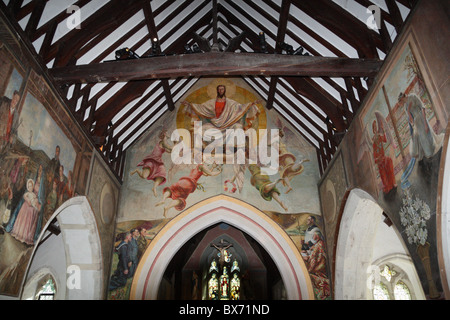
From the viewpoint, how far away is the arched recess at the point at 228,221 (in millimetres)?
7969

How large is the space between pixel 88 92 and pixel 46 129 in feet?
4.99

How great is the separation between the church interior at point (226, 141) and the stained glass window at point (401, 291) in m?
0.03

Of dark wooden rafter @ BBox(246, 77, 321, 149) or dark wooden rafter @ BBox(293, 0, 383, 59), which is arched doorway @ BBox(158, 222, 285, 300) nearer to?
dark wooden rafter @ BBox(246, 77, 321, 149)

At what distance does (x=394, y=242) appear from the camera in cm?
861

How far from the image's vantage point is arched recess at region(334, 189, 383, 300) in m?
6.96

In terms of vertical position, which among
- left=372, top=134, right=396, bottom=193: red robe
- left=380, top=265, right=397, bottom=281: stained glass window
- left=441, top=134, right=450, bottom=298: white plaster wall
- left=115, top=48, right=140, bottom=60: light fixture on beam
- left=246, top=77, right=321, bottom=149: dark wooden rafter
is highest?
left=246, top=77, right=321, bottom=149: dark wooden rafter

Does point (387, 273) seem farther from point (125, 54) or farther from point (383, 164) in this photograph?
point (125, 54)

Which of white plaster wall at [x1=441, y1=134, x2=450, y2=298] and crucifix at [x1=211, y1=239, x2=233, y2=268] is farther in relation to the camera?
crucifix at [x1=211, y1=239, x2=233, y2=268]

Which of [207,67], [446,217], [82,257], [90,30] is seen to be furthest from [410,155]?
[82,257]

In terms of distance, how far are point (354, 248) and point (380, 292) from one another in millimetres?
2320

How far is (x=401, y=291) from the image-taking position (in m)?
8.59

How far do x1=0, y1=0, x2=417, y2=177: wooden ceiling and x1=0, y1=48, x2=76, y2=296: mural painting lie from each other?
2.05 ft

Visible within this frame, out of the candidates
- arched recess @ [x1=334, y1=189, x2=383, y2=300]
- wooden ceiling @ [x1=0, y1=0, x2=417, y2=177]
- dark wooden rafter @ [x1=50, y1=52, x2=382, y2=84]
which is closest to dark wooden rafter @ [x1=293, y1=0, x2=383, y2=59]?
wooden ceiling @ [x1=0, y1=0, x2=417, y2=177]

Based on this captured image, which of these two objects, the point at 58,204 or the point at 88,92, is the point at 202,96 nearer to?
the point at 88,92
